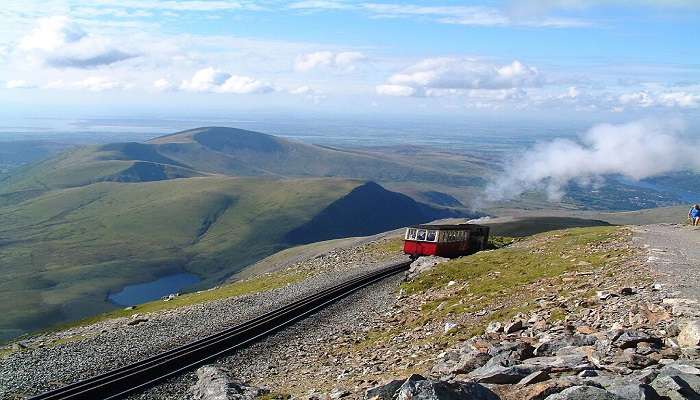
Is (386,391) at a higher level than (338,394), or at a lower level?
higher

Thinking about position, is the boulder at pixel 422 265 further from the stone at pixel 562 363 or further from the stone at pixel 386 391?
the stone at pixel 386 391

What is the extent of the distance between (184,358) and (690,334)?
2050cm

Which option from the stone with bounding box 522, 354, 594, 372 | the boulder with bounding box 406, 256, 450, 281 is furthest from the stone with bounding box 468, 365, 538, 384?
the boulder with bounding box 406, 256, 450, 281

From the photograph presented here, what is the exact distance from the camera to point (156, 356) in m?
27.7

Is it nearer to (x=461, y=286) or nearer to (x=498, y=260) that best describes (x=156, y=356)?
(x=461, y=286)

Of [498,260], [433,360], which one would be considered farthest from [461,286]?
[433,360]

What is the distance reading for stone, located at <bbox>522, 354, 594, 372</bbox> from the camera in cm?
1545

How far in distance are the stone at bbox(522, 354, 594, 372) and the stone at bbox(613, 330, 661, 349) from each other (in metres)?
1.44

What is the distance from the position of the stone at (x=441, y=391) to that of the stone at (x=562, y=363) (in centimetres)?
246

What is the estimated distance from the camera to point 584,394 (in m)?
12.6

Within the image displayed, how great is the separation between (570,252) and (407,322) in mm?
17214

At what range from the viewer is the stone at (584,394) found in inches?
490

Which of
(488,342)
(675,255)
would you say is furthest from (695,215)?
(488,342)

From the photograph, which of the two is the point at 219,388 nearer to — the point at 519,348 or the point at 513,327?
the point at 519,348
